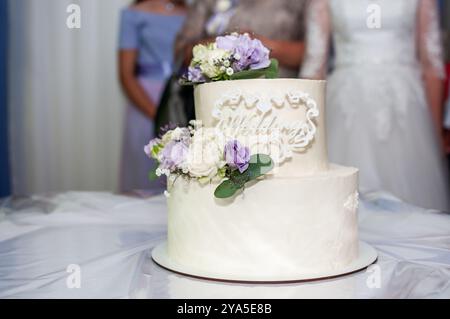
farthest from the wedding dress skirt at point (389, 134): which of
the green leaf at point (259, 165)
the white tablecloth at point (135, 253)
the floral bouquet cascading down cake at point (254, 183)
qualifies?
the green leaf at point (259, 165)

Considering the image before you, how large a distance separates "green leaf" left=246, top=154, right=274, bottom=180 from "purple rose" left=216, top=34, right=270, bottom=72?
9.7 inches

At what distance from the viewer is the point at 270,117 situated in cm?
142

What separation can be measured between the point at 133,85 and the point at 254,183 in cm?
273

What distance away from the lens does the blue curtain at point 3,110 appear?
12.3 feet

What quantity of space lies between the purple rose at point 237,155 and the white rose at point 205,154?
0.06ft

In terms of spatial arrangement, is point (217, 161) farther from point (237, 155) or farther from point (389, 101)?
point (389, 101)

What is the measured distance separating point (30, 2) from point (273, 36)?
67.5 inches

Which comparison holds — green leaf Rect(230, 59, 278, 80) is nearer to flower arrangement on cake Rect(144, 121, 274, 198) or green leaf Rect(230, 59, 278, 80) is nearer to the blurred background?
flower arrangement on cake Rect(144, 121, 274, 198)

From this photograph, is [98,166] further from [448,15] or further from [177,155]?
[177,155]

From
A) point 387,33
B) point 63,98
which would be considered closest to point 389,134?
point 387,33

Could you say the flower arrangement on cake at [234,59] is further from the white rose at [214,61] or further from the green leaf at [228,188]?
the green leaf at [228,188]

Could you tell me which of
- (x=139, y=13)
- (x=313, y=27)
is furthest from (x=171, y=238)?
(x=139, y=13)

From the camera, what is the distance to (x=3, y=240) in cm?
171

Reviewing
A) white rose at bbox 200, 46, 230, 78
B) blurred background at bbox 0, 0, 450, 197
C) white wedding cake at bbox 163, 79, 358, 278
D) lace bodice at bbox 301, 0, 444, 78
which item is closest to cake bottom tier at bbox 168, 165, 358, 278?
white wedding cake at bbox 163, 79, 358, 278
